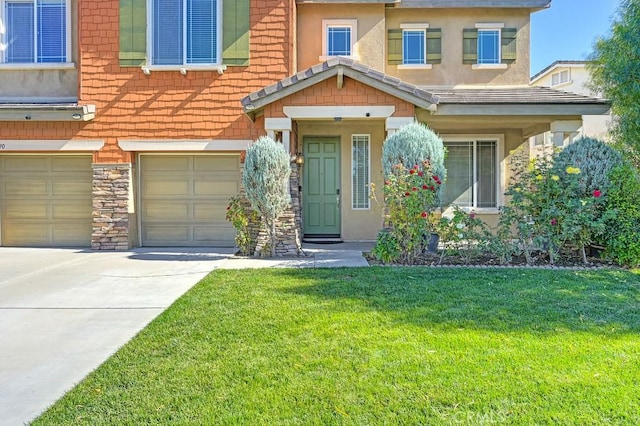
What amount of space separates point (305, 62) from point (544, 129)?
5.98m

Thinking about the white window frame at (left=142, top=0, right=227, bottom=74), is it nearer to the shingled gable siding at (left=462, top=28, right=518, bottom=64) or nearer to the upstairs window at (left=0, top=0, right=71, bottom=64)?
the upstairs window at (left=0, top=0, right=71, bottom=64)

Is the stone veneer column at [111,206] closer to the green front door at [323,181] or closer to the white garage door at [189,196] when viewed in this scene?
the white garage door at [189,196]

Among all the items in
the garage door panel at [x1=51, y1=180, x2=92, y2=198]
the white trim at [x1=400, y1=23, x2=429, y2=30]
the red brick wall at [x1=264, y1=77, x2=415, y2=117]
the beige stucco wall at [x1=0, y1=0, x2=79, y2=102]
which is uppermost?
the white trim at [x1=400, y1=23, x2=429, y2=30]

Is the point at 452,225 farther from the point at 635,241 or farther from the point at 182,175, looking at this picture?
the point at 182,175

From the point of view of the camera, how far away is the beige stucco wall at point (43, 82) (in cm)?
1120

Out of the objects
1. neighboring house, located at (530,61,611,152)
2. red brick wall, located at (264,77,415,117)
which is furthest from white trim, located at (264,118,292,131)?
neighboring house, located at (530,61,611,152)

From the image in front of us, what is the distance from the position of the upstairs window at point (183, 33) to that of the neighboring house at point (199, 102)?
2 centimetres

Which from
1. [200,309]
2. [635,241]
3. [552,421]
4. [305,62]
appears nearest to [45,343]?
[200,309]

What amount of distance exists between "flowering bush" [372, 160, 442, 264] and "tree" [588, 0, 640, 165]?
20.0ft

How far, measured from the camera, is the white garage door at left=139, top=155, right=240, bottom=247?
11.4 meters

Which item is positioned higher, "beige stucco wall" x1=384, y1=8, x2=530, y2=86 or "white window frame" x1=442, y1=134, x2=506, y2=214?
"beige stucco wall" x1=384, y1=8, x2=530, y2=86

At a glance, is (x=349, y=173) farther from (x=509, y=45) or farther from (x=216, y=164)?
(x=509, y=45)

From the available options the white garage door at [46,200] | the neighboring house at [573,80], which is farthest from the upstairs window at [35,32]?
the neighboring house at [573,80]

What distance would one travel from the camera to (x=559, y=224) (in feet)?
25.9
